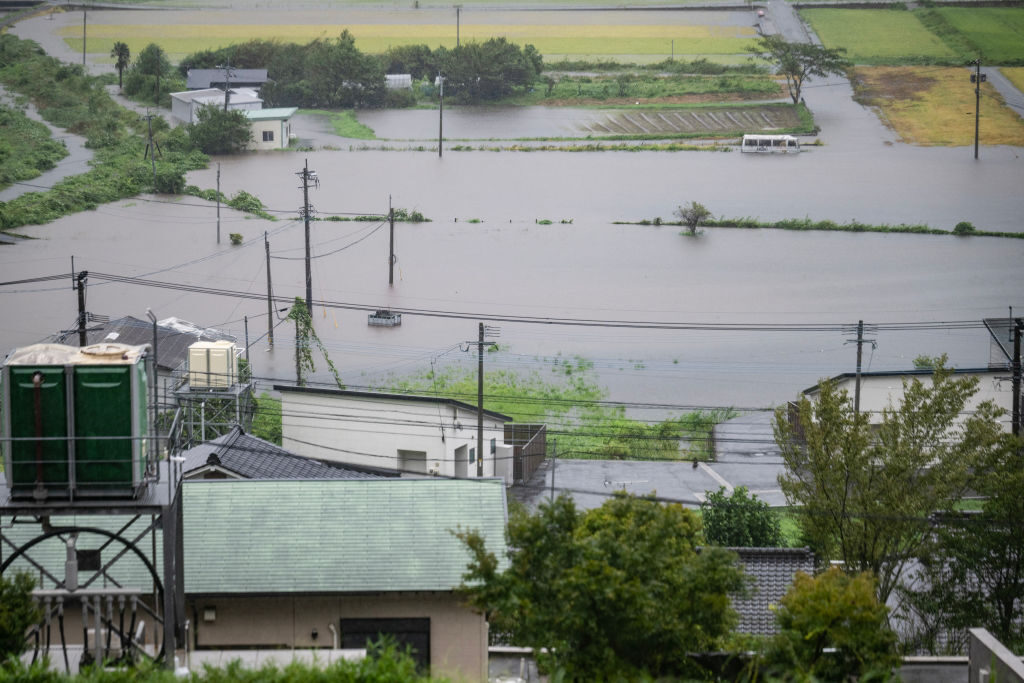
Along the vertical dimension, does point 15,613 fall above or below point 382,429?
above

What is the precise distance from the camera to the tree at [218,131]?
2903cm

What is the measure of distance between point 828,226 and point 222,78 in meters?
17.9

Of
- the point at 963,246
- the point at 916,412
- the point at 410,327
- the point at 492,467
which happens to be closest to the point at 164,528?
the point at 916,412

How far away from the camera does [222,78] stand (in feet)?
112

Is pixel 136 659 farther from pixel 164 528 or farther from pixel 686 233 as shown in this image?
pixel 686 233

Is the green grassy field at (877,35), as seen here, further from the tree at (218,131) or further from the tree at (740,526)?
the tree at (740,526)

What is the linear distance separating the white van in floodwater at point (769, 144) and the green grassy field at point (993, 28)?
334 inches

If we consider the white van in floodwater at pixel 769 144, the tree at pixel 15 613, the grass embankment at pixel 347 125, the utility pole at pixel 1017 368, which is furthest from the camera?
the grass embankment at pixel 347 125

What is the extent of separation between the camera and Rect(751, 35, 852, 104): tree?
108 feet

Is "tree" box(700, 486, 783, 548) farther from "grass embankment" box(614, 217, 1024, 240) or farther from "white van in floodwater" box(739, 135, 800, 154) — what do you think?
"white van in floodwater" box(739, 135, 800, 154)

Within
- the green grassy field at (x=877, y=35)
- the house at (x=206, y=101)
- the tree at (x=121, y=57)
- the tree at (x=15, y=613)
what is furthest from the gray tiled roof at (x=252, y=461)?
the green grassy field at (x=877, y=35)

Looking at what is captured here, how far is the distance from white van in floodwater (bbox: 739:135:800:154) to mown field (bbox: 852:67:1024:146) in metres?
3.60

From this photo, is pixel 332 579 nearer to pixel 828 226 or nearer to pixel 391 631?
pixel 391 631

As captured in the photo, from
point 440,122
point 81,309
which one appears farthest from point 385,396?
point 440,122
